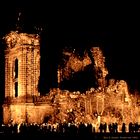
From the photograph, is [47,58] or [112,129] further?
[47,58]

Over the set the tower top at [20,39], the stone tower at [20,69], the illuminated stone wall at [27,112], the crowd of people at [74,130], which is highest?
the tower top at [20,39]

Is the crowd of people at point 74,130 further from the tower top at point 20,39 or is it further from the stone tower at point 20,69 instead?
the tower top at point 20,39

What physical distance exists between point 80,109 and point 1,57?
12156mm

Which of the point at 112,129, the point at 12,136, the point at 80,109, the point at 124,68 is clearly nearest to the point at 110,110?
the point at 80,109

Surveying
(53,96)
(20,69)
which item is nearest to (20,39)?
(20,69)

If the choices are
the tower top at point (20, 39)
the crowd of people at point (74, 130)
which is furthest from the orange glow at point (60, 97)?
the crowd of people at point (74, 130)

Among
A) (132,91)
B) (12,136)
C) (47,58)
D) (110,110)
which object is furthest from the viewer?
(47,58)

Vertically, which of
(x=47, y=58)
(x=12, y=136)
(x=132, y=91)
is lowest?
(x=12, y=136)

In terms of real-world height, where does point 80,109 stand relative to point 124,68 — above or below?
below

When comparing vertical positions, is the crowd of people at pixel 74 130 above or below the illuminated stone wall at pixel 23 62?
below

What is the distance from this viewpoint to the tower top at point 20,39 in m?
55.4

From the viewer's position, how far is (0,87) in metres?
60.7

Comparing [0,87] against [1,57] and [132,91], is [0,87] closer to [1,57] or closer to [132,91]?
[1,57]

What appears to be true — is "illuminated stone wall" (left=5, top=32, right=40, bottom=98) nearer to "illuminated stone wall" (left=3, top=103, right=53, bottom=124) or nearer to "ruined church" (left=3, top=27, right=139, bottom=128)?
"ruined church" (left=3, top=27, right=139, bottom=128)
